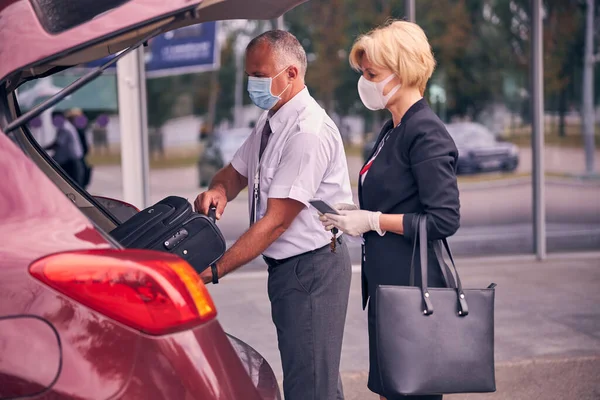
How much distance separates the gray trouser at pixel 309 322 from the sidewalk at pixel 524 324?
4.93 feet

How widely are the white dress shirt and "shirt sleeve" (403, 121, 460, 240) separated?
0.42 m

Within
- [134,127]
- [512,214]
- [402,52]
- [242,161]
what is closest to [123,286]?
[402,52]

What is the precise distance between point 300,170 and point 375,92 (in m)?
0.39

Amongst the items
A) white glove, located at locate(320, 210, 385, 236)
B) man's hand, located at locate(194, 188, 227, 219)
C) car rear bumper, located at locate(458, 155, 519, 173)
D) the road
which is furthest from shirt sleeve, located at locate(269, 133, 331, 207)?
car rear bumper, located at locate(458, 155, 519, 173)

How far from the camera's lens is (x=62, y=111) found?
8852 mm

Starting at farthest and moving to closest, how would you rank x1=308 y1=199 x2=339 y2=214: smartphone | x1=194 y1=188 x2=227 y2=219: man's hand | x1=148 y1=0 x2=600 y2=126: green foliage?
1. x1=148 y1=0 x2=600 y2=126: green foliage
2. x1=194 y1=188 x2=227 y2=219: man's hand
3. x1=308 y1=199 x2=339 y2=214: smartphone

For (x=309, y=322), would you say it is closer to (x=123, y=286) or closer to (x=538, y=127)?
(x=123, y=286)

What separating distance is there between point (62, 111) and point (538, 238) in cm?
485

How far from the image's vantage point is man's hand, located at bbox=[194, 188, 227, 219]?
367 cm

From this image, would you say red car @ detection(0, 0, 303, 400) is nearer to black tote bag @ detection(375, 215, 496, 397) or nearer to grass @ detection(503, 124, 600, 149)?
black tote bag @ detection(375, 215, 496, 397)

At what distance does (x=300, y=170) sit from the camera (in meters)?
3.25

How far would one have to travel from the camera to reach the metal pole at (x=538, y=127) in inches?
341

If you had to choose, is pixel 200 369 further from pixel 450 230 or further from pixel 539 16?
pixel 539 16

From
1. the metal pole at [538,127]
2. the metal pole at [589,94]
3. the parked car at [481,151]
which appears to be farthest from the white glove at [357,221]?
the metal pole at [589,94]
